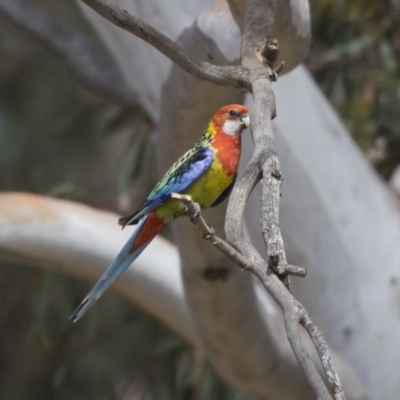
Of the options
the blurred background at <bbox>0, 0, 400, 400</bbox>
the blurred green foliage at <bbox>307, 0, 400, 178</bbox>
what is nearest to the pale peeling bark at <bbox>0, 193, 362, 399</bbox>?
the blurred background at <bbox>0, 0, 400, 400</bbox>

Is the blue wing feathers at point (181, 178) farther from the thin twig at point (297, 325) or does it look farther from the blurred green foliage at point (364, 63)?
the blurred green foliage at point (364, 63)

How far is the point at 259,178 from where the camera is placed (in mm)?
1040

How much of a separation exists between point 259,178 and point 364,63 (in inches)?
112

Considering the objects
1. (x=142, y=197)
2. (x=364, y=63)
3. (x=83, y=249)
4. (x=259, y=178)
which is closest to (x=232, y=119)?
(x=259, y=178)

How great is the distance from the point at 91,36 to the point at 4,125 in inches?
31.9

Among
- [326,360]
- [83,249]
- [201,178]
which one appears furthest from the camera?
[83,249]

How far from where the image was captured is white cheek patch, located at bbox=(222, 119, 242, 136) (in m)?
1.43

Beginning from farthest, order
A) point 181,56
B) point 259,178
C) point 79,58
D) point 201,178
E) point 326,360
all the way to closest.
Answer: point 79,58 → point 201,178 → point 181,56 → point 259,178 → point 326,360

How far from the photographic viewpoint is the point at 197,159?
1.41 meters

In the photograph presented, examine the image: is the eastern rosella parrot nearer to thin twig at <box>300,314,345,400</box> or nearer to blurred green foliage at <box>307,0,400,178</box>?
thin twig at <box>300,314,345,400</box>

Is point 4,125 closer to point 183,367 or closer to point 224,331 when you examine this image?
point 183,367

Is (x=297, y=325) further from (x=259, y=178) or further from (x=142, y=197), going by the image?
(x=142, y=197)

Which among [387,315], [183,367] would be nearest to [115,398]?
[183,367]

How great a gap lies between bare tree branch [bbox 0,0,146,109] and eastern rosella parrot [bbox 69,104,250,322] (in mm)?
2044
